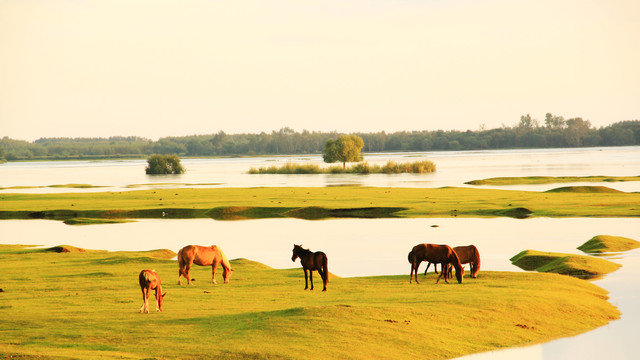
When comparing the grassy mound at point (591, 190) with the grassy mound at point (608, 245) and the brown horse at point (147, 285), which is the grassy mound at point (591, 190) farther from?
the brown horse at point (147, 285)

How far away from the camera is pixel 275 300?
70.7ft

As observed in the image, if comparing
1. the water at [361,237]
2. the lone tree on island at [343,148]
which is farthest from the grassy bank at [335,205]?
the lone tree on island at [343,148]

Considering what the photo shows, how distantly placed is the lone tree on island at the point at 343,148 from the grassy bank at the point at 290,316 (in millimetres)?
124235

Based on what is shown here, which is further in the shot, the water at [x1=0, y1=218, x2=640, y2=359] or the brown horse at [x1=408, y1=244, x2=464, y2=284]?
the water at [x1=0, y1=218, x2=640, y2=359]

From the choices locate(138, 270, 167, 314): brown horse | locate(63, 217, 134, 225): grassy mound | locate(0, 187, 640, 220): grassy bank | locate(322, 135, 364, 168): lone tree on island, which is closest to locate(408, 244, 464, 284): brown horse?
locate(138, 270, 167, 314): brown horse

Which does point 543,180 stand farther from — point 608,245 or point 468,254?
point 468,254

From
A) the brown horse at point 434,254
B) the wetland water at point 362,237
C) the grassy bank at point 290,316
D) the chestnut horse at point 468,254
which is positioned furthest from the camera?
the wetland water at point 362,237

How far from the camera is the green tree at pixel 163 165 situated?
157 meters

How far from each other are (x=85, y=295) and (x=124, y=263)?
8635mm

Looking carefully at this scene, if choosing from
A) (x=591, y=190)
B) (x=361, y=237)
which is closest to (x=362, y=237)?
(x=361, y=237)

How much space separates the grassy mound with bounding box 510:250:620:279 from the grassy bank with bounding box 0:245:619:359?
9.53ft

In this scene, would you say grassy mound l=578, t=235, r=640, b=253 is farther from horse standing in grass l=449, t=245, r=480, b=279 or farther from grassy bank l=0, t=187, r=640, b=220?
grassy bank l=0, t=187, r=640, b=220

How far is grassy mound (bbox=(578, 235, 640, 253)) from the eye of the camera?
35.5 meters

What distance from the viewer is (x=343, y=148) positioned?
15112 centimetres
